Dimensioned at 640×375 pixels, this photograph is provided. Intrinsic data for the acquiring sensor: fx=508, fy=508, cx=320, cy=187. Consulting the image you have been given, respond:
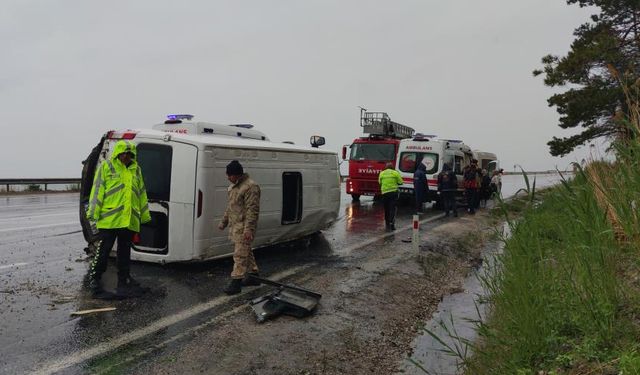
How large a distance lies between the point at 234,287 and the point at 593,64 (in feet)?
58.8

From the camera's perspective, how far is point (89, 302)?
5.61 meters

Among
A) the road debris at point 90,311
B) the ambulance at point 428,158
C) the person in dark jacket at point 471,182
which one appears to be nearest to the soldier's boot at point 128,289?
the road debris at point 90,311

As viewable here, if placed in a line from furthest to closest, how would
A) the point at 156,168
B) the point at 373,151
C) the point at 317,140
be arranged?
the point at 373,151
the point at 317,140
the point at 156,168

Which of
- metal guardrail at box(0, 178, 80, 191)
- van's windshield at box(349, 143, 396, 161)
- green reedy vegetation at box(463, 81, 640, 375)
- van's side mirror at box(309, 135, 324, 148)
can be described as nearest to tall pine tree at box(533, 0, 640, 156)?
van's windshield at box(349, 143, 396, 161)

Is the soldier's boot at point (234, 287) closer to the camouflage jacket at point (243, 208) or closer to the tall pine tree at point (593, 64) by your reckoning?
the camouflage jacket at point (243, 208)

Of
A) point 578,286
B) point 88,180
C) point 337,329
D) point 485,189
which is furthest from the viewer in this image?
point 485,189

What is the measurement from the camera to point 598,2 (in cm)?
2083

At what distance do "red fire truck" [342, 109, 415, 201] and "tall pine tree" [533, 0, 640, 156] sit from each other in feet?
23.3

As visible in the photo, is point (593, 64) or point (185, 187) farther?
point (593, 64)

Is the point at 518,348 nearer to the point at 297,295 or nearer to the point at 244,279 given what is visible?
the point at 297,295

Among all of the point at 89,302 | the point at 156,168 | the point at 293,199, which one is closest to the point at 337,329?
the point at 89,302

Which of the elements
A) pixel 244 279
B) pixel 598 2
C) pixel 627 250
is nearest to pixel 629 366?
pixel 627 250

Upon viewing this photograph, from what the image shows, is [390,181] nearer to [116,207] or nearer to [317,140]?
[317,140]

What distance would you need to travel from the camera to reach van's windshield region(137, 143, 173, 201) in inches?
272
